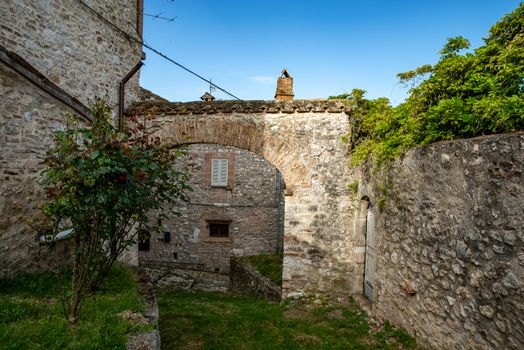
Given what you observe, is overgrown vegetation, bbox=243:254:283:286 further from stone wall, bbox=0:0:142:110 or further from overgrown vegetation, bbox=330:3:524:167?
stone wall, bbox=0:0:142:110

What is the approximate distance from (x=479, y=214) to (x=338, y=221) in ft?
11.6

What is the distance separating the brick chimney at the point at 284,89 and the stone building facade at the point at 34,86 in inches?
A: 151

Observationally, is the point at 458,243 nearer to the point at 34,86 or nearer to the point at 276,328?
the point at 276,328

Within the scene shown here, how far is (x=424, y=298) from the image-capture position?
13.5ft

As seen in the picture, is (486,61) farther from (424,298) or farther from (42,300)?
(42,300)

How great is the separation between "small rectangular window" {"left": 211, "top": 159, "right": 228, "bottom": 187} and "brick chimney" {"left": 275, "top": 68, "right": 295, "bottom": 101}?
6.62 metres

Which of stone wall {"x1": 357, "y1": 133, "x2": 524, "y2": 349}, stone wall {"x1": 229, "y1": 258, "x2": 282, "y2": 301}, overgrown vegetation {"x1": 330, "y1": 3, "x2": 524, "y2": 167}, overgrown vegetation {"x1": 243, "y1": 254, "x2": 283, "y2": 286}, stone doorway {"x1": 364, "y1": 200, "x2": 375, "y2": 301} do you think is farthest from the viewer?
overgrown vegetation {"x1": 243, "y1": 254, "x2": 283, "y2": 286}

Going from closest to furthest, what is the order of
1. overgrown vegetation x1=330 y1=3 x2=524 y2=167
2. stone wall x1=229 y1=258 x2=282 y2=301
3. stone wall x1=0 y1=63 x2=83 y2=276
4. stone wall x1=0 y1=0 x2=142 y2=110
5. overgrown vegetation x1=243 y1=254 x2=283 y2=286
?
overgrown vegetation x1=330 y1=3 x2=524 y2=167 < stone wall x1=0 y1=63 x2=83 y2=276 < stone wall x1=0 y1=0 x2=142 y2=110 < stone wall x1=229 y1=258 x2=282 y2=301 < overgrown vegetation x1=243 y1=254 x2=283 y2=286

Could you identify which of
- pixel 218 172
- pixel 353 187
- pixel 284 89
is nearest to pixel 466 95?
pixel 353 187

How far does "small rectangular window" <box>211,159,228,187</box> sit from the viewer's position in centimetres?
1356

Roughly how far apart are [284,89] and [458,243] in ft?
16.3

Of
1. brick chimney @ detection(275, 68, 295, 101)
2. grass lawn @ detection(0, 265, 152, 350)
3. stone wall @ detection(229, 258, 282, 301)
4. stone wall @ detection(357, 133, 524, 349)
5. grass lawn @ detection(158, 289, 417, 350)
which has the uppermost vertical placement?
brick chimney @ detection(275, 68, 295, 101)

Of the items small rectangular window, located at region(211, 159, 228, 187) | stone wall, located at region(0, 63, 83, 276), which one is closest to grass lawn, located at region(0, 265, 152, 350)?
stone wall, located at region(0, 63, 83, 276)

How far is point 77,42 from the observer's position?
6.46 metres
